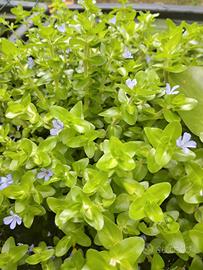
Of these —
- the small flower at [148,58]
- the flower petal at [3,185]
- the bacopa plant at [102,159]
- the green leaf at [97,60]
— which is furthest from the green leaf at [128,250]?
the small flower at [148,58]

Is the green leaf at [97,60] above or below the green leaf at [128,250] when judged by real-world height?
above

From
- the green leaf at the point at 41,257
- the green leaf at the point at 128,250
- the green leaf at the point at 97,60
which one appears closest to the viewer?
the green leaf at the point at 128,250

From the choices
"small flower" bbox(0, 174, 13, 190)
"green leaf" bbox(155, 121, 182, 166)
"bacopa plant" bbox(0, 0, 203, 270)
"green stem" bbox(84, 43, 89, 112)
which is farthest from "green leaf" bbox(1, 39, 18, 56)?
"green leaf" bbox(155, 121, 182, 166)

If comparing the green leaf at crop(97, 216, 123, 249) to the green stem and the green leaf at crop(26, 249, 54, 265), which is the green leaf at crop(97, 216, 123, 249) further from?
the green stem

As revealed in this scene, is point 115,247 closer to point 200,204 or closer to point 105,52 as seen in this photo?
point 200,204

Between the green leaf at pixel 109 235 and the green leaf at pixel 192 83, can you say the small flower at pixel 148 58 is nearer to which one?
the green leaf at pixel 192 83

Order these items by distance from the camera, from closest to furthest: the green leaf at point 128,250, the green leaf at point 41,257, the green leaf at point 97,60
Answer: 1. the green leaf at point 128,250
2. the green leaf at point 41,257
3. the green leaf at point 97,60

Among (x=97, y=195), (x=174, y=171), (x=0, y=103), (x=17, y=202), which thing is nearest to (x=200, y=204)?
(x=174, y=171)
